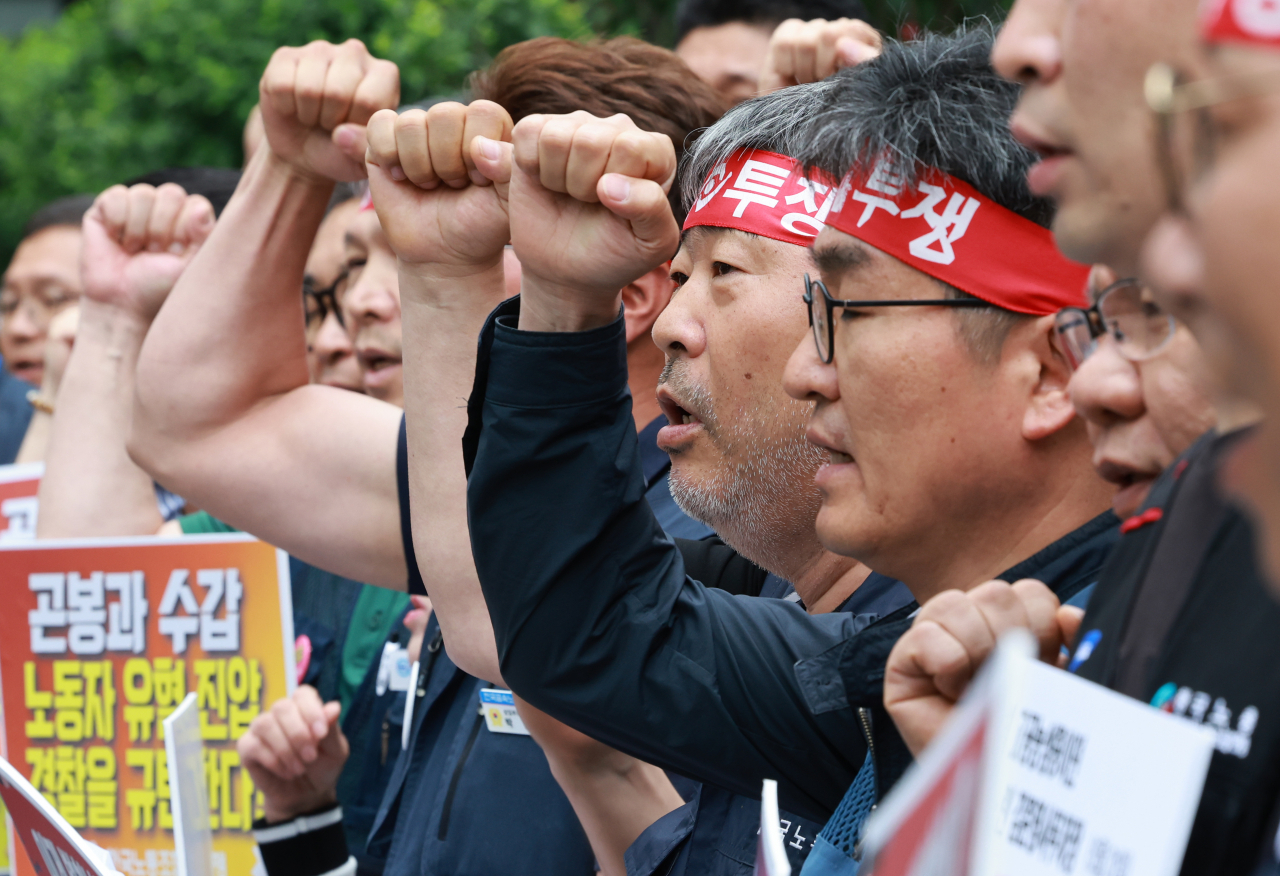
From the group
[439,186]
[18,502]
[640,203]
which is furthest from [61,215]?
[640,203]

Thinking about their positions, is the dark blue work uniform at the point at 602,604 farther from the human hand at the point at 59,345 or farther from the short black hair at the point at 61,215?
the short black hair at the point at 61,215

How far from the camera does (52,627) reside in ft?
10.1

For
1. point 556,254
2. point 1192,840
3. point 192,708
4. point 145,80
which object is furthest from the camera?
point 145,80

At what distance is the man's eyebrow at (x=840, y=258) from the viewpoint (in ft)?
5.74

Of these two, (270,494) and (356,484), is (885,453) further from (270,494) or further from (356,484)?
(270,494)

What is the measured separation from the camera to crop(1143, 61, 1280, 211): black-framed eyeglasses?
0.70 m

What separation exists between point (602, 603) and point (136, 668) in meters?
1.76

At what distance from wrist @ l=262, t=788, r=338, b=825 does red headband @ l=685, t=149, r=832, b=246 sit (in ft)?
4.98

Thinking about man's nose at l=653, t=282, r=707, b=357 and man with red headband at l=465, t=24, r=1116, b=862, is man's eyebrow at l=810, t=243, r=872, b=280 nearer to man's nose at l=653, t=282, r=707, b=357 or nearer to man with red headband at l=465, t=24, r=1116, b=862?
man with red headband at l=465, t=24, r=1116, b=862

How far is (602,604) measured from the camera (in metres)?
1.71

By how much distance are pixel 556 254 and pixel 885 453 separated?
0.47 m

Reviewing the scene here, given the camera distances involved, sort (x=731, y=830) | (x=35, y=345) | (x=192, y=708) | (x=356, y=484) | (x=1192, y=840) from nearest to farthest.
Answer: (x=1192, y=840), (x=731, y=830), (x=192, y=708), (x=356, y=484), (x=35, y=345)

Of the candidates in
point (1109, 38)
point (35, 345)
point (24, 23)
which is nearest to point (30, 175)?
point (35, 345)

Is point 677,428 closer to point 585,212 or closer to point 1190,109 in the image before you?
point 585,212
